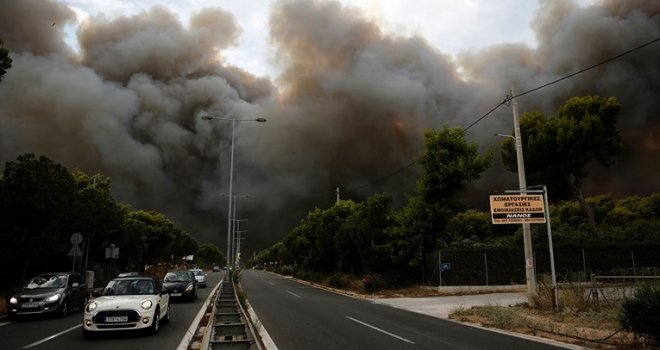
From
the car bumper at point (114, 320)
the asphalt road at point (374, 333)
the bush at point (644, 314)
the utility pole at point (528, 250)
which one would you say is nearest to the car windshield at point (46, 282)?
the car bumper at point (114, 320)

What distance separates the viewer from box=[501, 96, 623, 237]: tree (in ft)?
119

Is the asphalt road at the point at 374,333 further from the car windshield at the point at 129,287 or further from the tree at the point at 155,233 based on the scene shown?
the tree at the point at 155,233

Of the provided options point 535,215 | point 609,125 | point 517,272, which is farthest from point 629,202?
point 535,215

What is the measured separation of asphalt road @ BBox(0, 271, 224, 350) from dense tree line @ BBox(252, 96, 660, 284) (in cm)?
1821

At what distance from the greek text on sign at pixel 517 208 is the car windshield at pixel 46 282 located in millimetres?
16452

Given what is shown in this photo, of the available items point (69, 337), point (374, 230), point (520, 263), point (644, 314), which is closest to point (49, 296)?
point (69, 337)

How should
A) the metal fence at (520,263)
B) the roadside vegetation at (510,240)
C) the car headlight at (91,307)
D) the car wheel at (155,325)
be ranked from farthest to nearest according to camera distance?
the metal fence at (520,263) → the roadside vegetation at (510,240) → the car wheel at (155,325) → the car headlight at (91,307)

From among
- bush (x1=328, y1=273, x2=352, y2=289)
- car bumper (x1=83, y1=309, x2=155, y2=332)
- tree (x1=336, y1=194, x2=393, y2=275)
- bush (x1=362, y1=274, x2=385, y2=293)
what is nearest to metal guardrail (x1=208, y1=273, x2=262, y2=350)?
car bumper (x1=83, y1=309, x2=155, y2=332)

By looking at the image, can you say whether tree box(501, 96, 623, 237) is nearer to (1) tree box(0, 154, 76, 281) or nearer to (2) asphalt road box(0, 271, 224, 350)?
(2) asphalt road box(0, 271, 224, 350)

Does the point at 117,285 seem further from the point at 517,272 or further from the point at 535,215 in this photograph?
the point at 517,272

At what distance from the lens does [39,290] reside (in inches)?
604

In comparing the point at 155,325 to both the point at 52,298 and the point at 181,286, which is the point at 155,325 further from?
the point at 181,286

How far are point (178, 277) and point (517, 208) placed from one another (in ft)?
56.4

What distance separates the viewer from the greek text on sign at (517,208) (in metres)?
17.0
